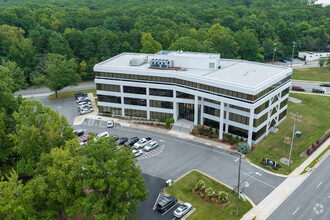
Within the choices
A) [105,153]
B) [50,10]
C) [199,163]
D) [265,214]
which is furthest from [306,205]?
[50,10]

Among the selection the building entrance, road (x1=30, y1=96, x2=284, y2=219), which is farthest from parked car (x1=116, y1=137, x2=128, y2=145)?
the building entrance

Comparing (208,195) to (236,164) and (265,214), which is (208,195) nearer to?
(265,214)

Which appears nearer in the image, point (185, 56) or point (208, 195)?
point (208, 195)

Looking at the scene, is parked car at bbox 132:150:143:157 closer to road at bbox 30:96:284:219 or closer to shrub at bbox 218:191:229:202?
road at bbox 30:96:284:219

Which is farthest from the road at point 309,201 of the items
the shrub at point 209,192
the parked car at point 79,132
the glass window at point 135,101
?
the parked car at point 79,132

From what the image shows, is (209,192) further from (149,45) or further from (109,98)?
(149,45)

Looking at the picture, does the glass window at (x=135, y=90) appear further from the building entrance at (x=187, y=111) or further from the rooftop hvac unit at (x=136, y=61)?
the building entrance at (x=187, y=111)

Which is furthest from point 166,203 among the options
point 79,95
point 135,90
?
point 79,95
